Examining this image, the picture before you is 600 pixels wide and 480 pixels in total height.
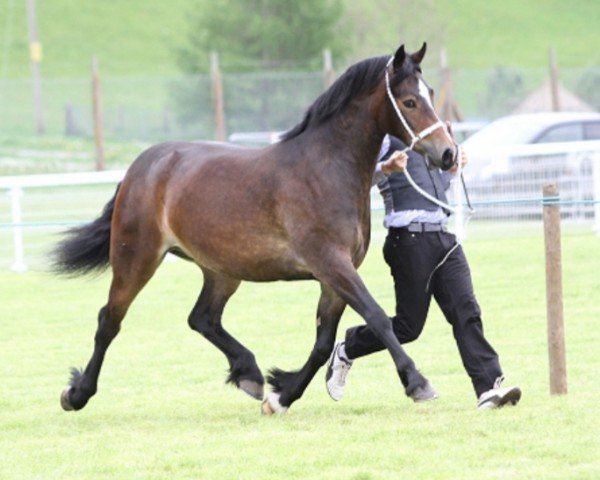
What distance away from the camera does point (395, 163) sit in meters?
7.87

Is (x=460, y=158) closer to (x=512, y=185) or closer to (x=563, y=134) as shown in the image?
(x=512, y=185)

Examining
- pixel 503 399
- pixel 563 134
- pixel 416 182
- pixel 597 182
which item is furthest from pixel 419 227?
pixel 563 134

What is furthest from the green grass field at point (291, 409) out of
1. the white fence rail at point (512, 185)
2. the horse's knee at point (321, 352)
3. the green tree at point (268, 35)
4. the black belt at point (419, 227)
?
the green tree at point (268, 35)

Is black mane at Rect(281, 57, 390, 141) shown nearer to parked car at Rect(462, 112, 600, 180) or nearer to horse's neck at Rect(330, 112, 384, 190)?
horse's neck at Rect(330, 112, 384, 190)

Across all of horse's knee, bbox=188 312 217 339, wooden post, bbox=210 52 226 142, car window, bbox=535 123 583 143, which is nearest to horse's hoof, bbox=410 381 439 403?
horse's knee, bbox=188 312 217 339

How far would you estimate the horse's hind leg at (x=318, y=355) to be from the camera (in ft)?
26.8

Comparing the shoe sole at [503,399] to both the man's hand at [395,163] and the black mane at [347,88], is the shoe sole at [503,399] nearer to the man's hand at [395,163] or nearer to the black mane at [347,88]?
the man's hand at [395,163]

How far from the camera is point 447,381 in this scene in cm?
941

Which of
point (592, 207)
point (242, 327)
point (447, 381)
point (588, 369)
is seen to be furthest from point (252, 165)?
point (592, 207)

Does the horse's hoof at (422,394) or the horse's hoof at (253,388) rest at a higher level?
the horse's hoof at (422,394)

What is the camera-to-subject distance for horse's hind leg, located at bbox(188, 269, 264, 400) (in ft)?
28.9

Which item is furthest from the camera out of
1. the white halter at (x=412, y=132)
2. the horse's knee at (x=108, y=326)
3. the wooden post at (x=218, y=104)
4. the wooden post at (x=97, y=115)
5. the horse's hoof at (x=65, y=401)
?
the wooden post at (x=218, y=104)

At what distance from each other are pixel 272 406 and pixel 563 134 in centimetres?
1374

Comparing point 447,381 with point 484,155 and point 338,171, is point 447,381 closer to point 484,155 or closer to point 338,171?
point 338,171
